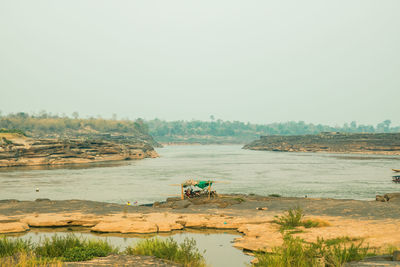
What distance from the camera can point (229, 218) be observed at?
2420 cm

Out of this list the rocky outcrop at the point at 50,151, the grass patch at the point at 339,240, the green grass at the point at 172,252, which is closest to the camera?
the green grass at the point at 172,252

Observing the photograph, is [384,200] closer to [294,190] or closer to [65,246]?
[294,190]

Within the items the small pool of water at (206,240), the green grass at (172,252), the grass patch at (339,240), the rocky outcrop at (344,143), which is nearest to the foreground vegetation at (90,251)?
the green grass at (172,252)

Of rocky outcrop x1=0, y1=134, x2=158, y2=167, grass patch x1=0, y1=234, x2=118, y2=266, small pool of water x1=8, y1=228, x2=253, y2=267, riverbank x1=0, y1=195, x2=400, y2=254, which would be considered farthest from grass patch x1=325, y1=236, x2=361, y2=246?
rocky outcrop x1=0, y1=134, x2=158, y2=167

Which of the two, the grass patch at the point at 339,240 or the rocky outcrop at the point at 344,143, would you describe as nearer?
the grass patch at the point at 339,240

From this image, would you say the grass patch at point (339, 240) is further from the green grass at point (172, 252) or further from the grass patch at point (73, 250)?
the grass patch at point (73, 250)

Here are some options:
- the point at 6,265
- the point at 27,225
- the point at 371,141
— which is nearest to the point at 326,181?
the point at 27,225

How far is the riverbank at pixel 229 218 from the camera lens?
60.8 ft

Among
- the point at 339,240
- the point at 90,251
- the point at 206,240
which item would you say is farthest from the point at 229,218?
the point at 90,251

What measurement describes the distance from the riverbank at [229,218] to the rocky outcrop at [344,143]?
12893 centimetres

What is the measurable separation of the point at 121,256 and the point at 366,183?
47707 millimetres

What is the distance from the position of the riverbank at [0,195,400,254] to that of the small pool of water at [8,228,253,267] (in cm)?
60

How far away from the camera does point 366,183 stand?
174 ft

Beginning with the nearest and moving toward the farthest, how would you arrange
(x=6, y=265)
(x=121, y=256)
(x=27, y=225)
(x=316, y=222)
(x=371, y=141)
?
(x=6, y=265) < (x=121, y=256) < (x=316, y=222) < (x=27, y=225) < (x=371, y=141)
